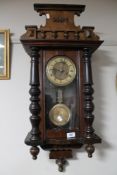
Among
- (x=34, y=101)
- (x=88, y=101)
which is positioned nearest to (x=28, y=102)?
(x=34, y=101)

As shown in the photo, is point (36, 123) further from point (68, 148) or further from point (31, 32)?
point (31, 32)

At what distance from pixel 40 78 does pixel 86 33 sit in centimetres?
34

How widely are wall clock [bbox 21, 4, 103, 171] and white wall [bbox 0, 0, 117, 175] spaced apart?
0.66ft

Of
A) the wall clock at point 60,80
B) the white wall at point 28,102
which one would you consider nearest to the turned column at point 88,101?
the wall clock at point 60,80

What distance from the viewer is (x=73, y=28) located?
4.27 ft

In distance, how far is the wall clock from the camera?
1263 millimetres

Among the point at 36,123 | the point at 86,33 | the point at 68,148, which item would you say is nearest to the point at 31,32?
the point at 86,33

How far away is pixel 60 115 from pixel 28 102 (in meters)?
0.26

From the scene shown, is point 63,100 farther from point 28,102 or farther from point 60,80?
point 28,102

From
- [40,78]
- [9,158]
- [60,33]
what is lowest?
[9,158]

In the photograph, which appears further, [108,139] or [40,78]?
[108,139]

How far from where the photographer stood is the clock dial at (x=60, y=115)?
1.32 m

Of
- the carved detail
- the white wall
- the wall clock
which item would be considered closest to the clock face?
the wall clock

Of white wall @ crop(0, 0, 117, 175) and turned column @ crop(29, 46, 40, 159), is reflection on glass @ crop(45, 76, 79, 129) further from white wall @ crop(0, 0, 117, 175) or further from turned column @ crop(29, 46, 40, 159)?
white wall @ crop(0, 0, 117, 175)
